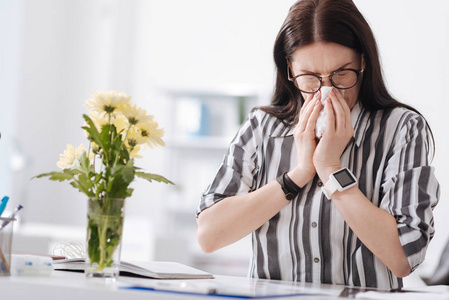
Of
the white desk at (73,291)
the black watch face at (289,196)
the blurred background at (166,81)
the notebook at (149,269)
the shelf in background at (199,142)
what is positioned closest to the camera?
the white desk at (73,291)

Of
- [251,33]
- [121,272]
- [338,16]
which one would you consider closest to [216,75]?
[251,33]

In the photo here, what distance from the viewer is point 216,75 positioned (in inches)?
195

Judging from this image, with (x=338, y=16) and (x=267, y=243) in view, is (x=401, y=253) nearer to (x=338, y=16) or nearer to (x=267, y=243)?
(x=267, y=243)

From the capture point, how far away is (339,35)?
58.6 inches

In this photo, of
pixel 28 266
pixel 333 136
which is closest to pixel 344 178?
pixel 333 136

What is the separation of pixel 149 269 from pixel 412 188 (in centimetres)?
59

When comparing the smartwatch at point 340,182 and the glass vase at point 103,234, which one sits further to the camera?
the smartwatch at point 340,182

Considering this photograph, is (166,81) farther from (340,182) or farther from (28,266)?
(28,266)

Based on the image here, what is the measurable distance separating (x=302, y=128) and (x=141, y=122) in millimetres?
480

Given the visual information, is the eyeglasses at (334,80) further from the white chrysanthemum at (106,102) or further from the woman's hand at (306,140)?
→ the white chrysanthemum at (106,102)

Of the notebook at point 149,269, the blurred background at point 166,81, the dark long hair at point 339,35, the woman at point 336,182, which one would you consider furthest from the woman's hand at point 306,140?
the blurred background at point 166,81

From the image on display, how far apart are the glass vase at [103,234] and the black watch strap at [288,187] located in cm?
48

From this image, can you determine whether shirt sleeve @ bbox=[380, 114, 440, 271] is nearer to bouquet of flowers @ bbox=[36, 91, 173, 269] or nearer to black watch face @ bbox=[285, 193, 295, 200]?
black watch face @ bbox=[285, 193, 295, 200]

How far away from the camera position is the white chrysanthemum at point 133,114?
3.80 ft
